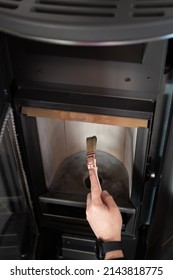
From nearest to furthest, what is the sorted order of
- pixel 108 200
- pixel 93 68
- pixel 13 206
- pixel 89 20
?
pixel 89 20
pixel 93 68
pixel 108 200
pixel 13 206

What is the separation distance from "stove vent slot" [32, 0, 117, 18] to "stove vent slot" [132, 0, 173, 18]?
0.10ft

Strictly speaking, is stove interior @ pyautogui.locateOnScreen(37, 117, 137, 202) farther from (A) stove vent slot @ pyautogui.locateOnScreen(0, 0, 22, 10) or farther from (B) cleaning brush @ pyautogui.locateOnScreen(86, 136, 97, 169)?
(A) stove vent slot @ pyautogui.locateOnScreen(0, 0, 22, 10)

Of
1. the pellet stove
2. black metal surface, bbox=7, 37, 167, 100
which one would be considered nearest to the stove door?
the pellet stove

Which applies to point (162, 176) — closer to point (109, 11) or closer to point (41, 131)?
point (41, 131)

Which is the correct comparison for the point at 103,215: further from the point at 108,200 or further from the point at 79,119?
the point at 79,119

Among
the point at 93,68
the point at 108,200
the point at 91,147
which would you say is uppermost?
the point at 93,68

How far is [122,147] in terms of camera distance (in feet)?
3.22

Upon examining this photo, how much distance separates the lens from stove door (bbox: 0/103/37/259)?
0.84 metres

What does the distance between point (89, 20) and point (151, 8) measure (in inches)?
3.4

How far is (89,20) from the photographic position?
1.44ft

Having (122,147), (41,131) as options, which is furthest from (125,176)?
(41,131)

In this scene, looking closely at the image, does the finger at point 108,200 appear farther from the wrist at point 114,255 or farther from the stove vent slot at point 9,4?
the stove vent slot at point 9,4

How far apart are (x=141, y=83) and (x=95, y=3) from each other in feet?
0.76

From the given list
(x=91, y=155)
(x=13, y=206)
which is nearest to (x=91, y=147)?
(x=91, y=155)
